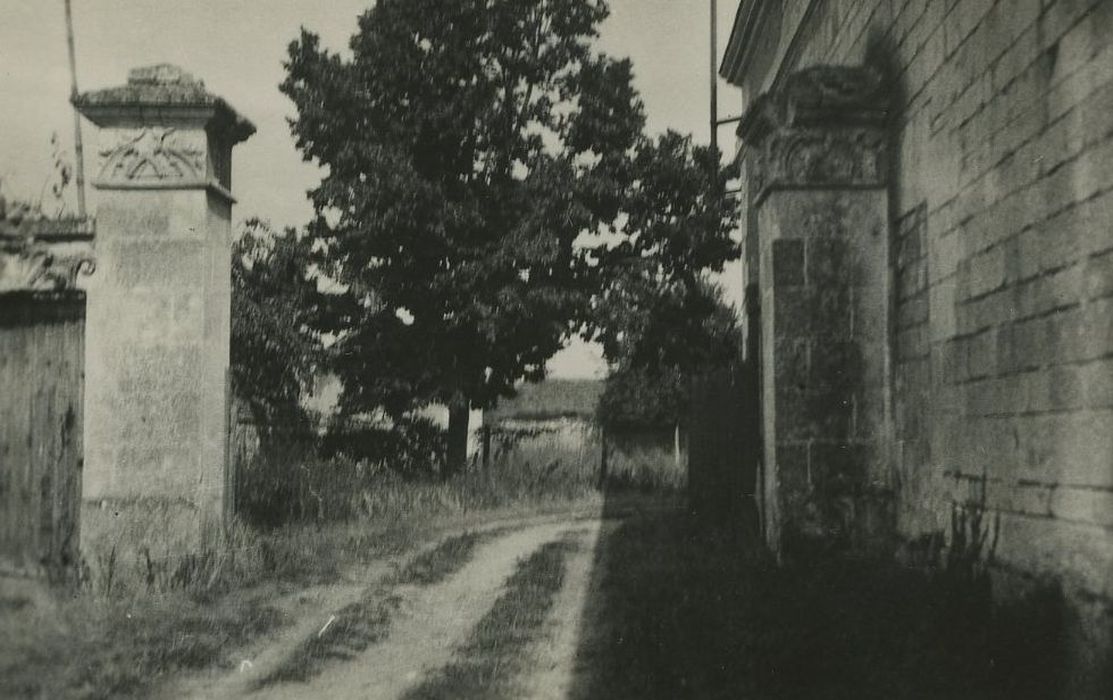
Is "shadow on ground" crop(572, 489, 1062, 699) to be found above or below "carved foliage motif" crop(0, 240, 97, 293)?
below

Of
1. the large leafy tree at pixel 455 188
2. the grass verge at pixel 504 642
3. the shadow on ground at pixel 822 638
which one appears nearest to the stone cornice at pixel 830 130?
the shadow on ground at pixel 822 638

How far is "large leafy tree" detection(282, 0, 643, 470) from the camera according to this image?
52.9 ft

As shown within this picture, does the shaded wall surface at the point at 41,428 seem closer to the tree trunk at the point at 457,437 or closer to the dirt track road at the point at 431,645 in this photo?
the dirt track road at the point at 431,645

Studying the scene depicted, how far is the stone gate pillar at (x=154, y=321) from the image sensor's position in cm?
722

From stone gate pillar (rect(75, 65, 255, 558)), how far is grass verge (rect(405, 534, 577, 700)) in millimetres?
2153

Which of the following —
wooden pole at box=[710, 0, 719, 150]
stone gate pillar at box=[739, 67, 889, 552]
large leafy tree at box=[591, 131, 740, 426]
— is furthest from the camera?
wooden pole at box=[710, 0, 719, 150]

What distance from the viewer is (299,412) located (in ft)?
53.1

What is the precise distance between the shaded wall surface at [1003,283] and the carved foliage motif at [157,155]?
13.0 ft

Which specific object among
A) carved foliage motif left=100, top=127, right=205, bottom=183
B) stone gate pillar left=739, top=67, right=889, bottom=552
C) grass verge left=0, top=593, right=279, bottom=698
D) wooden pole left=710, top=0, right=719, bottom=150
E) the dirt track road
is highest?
wooden pole left=710, top=0, right=719, bottom=150

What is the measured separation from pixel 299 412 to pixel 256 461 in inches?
173

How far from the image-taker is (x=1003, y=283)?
5.18m

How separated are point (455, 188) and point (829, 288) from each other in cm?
1048

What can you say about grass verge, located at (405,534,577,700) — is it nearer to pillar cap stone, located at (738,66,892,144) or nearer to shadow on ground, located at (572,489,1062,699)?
shadow on ground, located at (572,489,1062,699)

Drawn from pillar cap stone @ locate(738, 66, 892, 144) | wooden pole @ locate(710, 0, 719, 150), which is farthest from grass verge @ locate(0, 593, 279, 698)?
wooden pole @ locate(710, 0, 719, 150)
